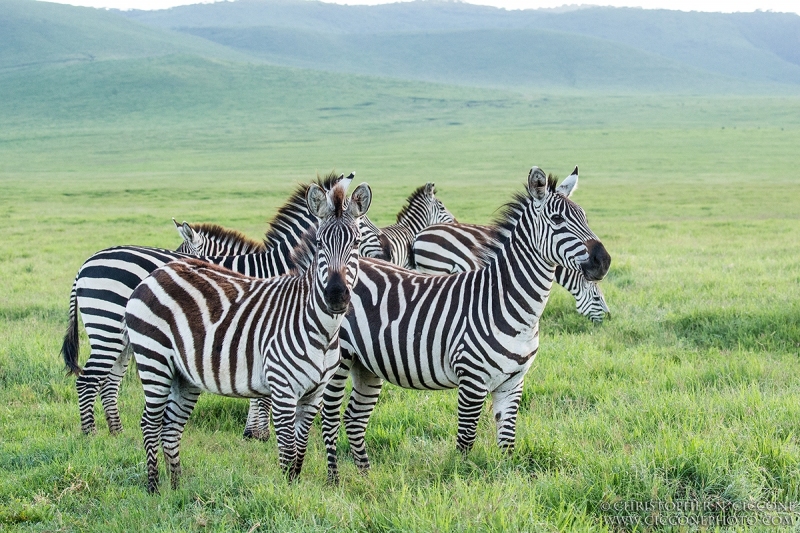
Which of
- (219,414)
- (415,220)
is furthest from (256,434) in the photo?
(415,220)

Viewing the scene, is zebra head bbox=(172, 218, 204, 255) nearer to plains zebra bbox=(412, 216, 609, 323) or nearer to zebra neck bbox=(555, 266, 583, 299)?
plains zebra bbox=(412, 216, 609, 323)

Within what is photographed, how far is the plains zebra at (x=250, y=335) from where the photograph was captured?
5.00 m

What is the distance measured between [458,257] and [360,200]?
422 cm

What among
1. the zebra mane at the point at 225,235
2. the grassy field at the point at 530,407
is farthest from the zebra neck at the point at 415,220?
the zebra mane at the point at 225,235

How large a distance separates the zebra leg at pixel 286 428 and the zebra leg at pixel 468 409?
47.2 inches

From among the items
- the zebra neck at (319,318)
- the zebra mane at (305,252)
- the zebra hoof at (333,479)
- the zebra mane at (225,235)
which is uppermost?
the zebra mane at (305,252)

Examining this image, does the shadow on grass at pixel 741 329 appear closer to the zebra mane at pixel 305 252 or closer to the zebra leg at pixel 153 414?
the zebra mane at pixel 305 252

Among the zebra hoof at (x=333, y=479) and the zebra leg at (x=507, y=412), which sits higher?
the zebra leg at (x=507, y=412)

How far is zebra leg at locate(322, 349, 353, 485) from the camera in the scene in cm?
529

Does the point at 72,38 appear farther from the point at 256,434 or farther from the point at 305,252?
the point at 305,252

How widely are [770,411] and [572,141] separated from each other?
66.0 metres

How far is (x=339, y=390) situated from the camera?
569cm

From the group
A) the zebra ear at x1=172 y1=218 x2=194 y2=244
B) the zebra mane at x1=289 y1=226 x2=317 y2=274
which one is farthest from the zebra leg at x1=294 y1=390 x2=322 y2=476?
the zebra ear at x1=172 y1=218 x2=194 y2=244

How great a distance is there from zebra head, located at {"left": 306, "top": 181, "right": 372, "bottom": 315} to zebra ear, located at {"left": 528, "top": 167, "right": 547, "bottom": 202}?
4.07 ft
